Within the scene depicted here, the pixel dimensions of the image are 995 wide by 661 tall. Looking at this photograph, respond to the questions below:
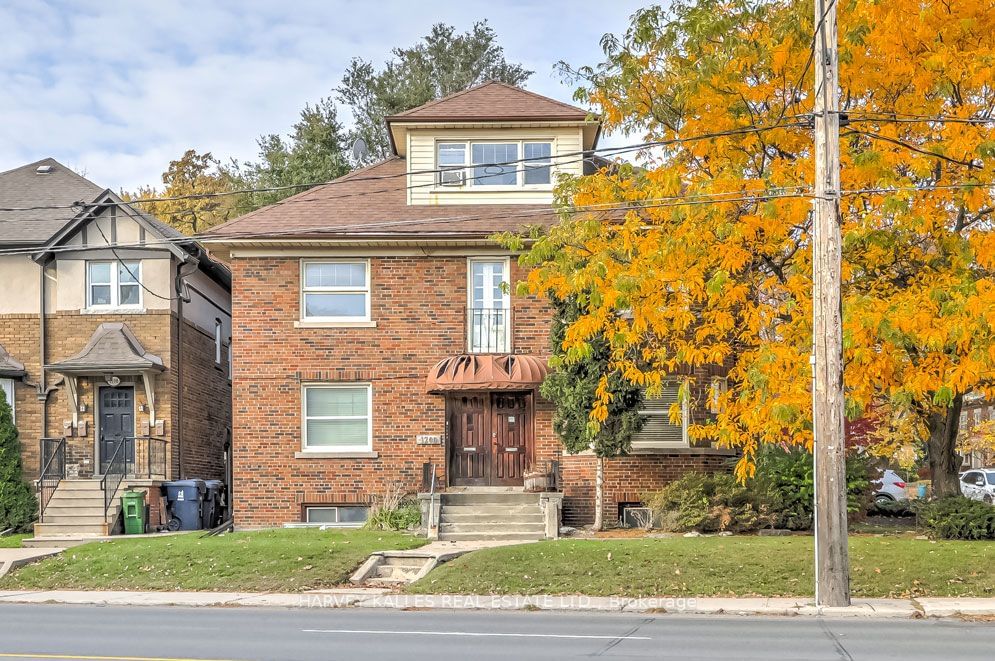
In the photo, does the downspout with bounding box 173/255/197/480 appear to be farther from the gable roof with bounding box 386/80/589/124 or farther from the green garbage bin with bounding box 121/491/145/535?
the gable roof with bounding box 386/80/589/124

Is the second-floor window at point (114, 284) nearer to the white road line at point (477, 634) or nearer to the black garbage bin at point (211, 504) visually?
the black garbage bin at point (211, 504)

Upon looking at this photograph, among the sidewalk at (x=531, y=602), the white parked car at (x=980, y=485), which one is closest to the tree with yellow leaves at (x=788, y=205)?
the sidewalk at (x=531, y=602)

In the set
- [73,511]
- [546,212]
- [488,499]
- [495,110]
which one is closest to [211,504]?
[73,511]

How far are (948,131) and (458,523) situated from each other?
11.8 metres

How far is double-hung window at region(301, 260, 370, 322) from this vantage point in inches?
1021

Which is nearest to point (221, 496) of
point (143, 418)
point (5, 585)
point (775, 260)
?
point (143, 418)

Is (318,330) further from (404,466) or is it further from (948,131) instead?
(948,131)

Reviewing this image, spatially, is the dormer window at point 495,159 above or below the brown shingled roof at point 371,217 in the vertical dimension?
above

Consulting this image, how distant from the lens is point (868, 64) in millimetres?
18125

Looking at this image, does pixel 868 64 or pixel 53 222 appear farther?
pixel 53 222

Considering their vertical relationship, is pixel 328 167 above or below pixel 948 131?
above

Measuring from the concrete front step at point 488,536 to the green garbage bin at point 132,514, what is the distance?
7.23 meters

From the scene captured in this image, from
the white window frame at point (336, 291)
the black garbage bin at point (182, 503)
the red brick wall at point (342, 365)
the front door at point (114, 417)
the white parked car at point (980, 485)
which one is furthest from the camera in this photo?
the white parked car at point (980, 485)

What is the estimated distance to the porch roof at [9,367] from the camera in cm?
2714
